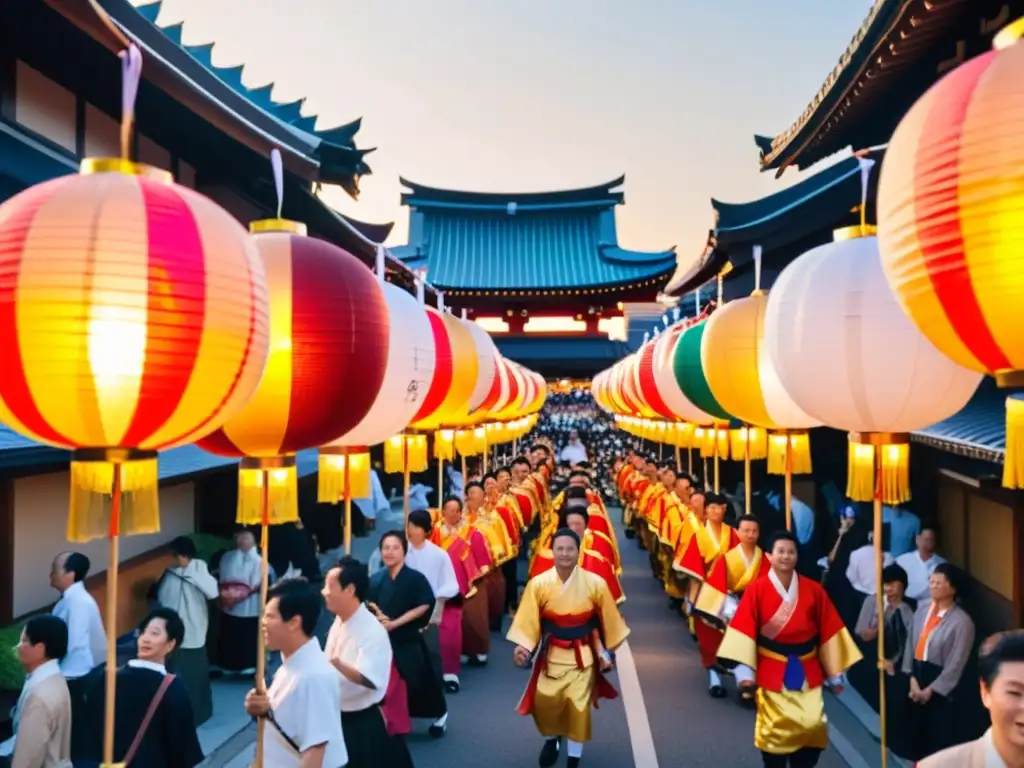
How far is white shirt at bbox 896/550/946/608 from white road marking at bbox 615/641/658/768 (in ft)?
8.61

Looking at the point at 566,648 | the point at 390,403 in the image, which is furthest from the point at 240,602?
the point at 390,403

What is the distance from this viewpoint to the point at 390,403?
5.23 metres

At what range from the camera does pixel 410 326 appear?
5.48 m

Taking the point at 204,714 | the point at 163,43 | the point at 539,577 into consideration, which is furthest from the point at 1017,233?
the point at 163,43

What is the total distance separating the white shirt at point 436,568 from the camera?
812cm

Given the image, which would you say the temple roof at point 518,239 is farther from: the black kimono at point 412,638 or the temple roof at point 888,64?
the black kimono at point 412,638

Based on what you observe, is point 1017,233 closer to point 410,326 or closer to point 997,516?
point 410,326

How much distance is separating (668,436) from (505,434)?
414cm

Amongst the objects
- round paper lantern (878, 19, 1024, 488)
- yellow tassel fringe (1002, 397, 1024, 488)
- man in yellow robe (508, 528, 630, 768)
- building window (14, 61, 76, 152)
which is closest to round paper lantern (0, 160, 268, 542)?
round paper lantern (878, 19, 1024, 488)

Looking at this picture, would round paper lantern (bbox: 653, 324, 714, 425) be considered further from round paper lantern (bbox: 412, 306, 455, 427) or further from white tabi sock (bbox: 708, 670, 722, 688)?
round paper lantern (bbox: 412, 306, 455, 427)

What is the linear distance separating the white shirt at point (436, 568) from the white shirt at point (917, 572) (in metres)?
4.12

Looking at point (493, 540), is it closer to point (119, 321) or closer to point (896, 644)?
point (896, 644)

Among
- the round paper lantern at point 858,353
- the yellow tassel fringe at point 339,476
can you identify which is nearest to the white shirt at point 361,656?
the yellow tassel fringe at point 339,476

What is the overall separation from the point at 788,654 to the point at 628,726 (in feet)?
8.27
